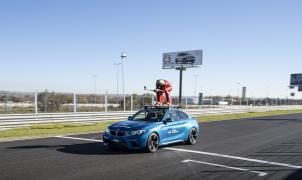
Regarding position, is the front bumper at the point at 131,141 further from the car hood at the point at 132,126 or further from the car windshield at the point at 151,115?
the car windshield at the point at 151,115

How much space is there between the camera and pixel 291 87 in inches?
3725

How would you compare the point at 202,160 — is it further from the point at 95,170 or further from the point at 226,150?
the point at 95,170

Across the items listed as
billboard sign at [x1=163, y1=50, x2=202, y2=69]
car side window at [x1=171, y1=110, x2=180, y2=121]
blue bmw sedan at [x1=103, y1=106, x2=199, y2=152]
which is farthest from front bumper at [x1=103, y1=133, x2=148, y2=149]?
billboard sign at [x1=163, y1=50, x2=202, y2=69]

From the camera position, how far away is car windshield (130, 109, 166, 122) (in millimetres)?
13008

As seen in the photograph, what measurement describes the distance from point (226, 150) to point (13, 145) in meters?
7.03

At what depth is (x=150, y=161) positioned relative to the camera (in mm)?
10414

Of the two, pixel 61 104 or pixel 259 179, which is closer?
pixel 259 179

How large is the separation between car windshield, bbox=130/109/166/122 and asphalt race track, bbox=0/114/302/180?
1039 millimetres

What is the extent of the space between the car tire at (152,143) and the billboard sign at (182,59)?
37.3m

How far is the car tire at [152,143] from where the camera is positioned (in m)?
11.8

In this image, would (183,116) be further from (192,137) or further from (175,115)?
(192,137)

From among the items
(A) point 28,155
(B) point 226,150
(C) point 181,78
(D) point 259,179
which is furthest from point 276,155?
(C) point 181,78

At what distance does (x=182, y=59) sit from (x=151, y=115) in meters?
38.0

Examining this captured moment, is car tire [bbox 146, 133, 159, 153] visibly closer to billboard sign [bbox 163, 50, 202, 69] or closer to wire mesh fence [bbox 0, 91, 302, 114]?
wire mesh fence [bbox 0, 91, 302, 114]
